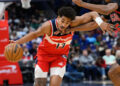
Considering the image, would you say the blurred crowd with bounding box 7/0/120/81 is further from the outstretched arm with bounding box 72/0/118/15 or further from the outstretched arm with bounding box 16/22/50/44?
the outstretched arm with bounding box 16/22/50/44

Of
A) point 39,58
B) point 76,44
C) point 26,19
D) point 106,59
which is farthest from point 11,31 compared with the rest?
point 39,58

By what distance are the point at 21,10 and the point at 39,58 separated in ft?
36.1

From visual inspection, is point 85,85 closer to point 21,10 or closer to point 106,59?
point 106,59

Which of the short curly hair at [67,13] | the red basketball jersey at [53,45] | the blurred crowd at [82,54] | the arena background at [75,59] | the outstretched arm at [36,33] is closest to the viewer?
the outstretched arm at [36,33]

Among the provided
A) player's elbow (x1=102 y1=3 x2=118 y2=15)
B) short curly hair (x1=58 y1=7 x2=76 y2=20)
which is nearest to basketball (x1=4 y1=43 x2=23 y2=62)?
short curly hair (x1=58 y1=7 x2=76 y2=20)

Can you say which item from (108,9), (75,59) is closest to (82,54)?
(75,59)

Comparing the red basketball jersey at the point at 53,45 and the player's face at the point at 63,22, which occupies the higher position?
the player's face at the point at 63,22

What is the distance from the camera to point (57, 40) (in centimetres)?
488

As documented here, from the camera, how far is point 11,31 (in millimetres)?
12977

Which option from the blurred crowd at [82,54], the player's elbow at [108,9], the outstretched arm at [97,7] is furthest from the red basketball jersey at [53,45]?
the blurred crowd at [82,54]

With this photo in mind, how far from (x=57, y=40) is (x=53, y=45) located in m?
0.12

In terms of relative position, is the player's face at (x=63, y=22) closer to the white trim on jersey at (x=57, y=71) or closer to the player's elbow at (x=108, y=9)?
the player's elbow at (x=108, y=9)

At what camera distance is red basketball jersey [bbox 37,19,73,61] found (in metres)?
4.83

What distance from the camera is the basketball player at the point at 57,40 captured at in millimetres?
4661
